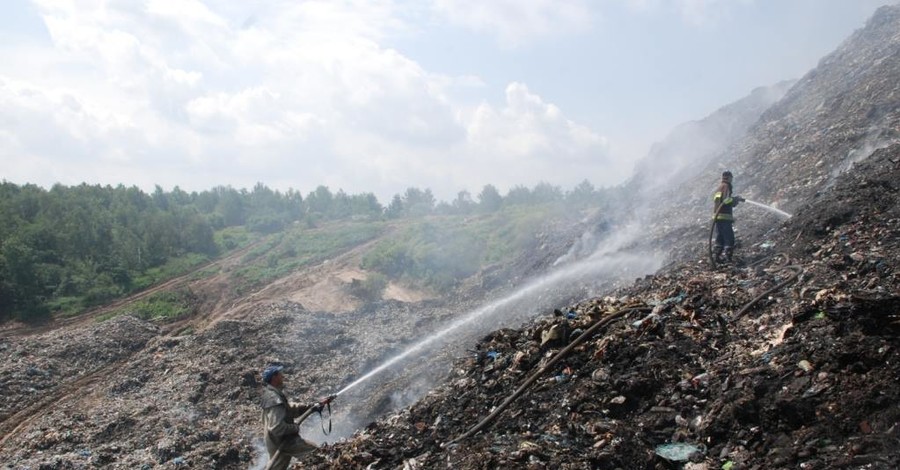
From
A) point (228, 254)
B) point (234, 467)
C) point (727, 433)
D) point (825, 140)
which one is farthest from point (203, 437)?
point (228, 254)

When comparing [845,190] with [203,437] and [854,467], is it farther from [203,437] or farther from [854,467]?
[203,437]

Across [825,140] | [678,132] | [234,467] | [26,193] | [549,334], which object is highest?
[26,193]

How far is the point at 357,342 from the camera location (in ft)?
48.7

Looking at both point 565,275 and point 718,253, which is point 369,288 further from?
point 718,253

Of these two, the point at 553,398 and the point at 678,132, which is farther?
the point at 678,132

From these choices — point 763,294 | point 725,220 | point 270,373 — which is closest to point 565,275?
point 725,220

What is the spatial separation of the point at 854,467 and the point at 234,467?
7.69 meters

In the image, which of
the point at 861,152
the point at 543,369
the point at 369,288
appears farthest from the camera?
the point at 369,288

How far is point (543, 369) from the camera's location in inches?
235

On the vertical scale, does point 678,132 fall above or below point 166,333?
above

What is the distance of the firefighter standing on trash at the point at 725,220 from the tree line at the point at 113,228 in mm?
21690

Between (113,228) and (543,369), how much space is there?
29126mm

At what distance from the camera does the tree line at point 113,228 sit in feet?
69.7

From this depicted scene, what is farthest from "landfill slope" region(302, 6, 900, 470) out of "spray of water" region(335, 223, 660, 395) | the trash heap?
"spray of water" region(335, 223, 660, 395)
